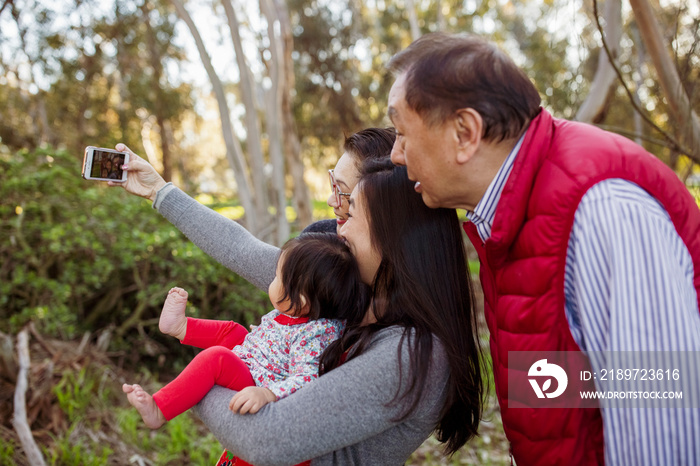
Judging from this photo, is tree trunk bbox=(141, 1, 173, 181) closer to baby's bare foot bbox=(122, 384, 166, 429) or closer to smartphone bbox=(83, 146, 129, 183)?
smartphone bbox=(83, 146, 129, 183)

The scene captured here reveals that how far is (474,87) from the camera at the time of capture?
135cm

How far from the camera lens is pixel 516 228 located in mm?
1332

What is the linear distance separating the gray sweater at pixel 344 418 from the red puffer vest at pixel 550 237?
0.25 m

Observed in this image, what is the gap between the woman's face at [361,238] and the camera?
1680 millimetres

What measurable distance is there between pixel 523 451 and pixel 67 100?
14.7 m

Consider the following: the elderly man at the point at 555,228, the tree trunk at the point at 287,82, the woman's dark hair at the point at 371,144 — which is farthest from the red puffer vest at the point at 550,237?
the tree trunk at the point at 287,82

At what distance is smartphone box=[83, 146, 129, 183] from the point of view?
2.02 meters

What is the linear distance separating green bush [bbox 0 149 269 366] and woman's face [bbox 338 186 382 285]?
10.3ft

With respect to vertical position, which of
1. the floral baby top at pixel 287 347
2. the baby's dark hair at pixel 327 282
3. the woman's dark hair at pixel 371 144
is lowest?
the floral baby top at pixel 287 347

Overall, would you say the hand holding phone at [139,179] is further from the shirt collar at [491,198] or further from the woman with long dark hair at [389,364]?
the shirt collar at [491,198]

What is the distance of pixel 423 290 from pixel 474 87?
0.55 metres

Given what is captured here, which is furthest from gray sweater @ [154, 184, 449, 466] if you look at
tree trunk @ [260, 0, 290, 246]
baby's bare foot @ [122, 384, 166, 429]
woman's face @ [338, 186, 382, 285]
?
tree trunk @ [260, 0, 290, 246]

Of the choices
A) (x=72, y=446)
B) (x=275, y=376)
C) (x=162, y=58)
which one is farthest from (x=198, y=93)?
(x=275, y=376)

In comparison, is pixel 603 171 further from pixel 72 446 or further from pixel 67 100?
pixel 67 100
